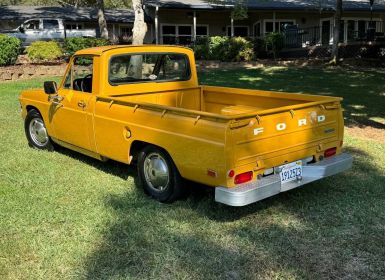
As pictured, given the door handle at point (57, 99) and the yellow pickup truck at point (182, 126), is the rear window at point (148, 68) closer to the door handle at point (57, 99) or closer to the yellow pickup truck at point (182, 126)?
the yellow pickup truck at point (182, 126)

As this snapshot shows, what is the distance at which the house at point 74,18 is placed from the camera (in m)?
34.6

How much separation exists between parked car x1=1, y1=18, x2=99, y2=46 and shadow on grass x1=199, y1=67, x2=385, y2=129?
15150mm

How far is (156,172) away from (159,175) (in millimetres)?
50

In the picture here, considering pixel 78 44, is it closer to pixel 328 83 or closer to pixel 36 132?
pixel 328 83

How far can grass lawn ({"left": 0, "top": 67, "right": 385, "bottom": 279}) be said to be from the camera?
3822mm

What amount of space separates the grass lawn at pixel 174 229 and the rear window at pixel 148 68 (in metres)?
1.27

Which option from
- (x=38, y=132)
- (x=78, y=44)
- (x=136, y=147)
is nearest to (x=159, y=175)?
(x=136, y=147)

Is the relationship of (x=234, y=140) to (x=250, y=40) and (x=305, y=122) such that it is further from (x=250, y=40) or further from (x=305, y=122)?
(x=250, y=40)

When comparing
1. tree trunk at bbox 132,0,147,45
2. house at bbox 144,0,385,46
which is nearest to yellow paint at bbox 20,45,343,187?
tree trunk at bbox 132,0,147,45

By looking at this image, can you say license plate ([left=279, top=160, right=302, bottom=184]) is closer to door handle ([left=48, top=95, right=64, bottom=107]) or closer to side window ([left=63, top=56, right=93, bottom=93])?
side window ([left=63, top=56, right=93, bottom=93])

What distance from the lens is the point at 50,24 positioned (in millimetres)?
33938

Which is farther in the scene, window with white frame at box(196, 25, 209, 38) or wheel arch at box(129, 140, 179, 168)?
window with white frame at box(196, 25, 209, 38)

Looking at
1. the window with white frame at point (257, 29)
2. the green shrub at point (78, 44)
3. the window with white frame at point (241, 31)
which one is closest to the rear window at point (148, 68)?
the green shrub at point (78, 44)

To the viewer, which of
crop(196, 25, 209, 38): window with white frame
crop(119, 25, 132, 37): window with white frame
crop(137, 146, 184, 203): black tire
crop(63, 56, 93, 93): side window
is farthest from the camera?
crop(119, 25, 132, 37): window with white frame
